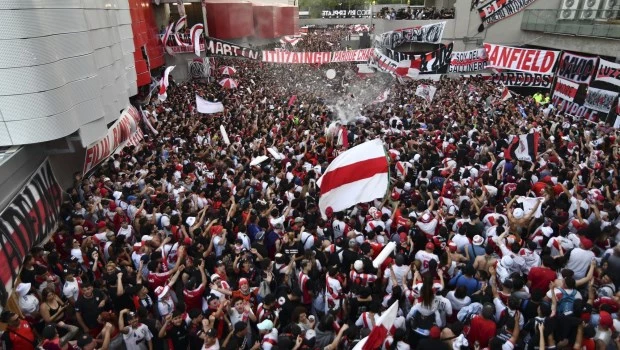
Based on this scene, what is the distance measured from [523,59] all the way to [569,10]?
700 cm

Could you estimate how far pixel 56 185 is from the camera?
8781mm

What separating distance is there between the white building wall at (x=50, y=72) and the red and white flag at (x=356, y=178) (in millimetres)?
4826

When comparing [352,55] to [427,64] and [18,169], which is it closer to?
[427,64]

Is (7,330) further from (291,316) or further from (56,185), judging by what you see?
(56,185)

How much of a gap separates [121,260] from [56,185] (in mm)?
3775

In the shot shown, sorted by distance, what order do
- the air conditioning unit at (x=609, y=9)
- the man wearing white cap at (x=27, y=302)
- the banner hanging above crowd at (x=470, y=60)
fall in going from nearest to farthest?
A: the man wearing white cap at (x=27, y=302) → the air conditioning unit at (x=609, y=9) → the banner hanging above crowd at (x=470, y=60)

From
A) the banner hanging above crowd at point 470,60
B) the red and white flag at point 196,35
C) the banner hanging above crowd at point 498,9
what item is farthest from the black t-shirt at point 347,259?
the banner hanging above crowd at point 498,9

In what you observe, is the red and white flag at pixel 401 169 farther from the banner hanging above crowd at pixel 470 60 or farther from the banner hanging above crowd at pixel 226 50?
the banner hanging above crowd at pixel 226 50

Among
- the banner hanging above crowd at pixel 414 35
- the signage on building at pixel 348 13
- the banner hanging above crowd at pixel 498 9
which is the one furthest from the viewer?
the signage on building at pixel 348 13

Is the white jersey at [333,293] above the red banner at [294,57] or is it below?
above

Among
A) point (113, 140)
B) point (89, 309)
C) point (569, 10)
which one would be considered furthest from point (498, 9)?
point (89, 309)

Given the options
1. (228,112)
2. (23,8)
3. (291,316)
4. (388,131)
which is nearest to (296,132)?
(388,131)

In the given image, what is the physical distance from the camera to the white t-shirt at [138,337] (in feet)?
15.5

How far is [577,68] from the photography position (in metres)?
15.0
